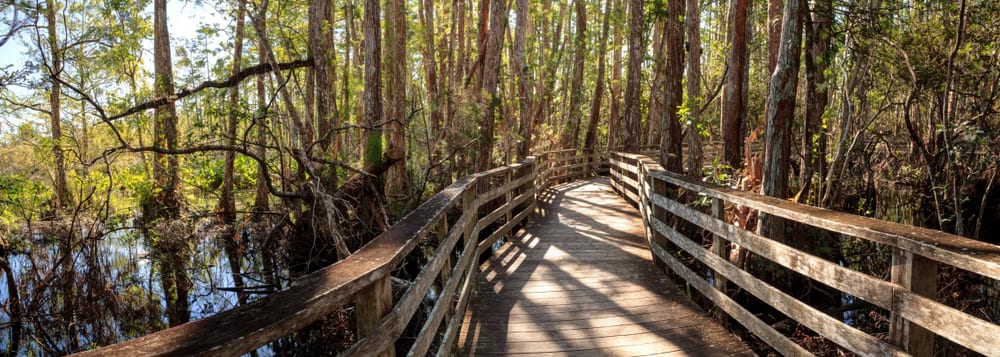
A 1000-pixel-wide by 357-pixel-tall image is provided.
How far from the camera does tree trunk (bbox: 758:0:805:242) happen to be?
18.4 feet

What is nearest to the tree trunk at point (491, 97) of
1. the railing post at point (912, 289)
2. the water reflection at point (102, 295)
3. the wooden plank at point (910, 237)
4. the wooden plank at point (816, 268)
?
the water reflection at point (102, 295)

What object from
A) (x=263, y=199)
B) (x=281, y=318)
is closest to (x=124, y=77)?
(x=263, y=199)

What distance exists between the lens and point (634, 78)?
1555 cm

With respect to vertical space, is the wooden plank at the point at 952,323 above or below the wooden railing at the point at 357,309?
below

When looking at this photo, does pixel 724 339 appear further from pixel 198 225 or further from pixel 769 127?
pixel 198 225

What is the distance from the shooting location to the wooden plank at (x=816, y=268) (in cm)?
270

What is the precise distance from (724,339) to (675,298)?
1048mm

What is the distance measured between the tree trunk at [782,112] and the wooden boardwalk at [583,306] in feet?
4.08

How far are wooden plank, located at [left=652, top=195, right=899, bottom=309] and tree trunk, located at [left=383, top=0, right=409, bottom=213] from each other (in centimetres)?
597

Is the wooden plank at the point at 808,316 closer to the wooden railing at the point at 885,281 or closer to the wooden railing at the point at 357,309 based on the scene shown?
the wooden railing at the point at 885,281

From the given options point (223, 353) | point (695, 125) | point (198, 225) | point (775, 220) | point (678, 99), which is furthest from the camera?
point (198, 225)

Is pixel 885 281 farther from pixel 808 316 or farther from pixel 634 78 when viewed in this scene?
pixel 634 78

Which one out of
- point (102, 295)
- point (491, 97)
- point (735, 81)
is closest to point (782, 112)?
point (735, 81)

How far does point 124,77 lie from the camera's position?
2086 centimetres
